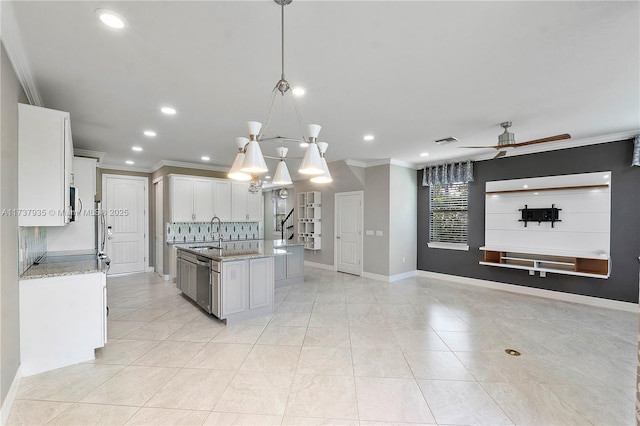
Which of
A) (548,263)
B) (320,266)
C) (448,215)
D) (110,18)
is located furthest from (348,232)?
(110,18)

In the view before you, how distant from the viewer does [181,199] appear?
20.4ft

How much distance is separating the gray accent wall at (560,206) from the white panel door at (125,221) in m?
7.09


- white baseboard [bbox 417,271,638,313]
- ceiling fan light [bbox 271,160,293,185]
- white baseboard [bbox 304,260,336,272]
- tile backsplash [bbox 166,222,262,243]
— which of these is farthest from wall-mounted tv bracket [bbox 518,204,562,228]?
tile backsplash [bbox 166,222,262,243]

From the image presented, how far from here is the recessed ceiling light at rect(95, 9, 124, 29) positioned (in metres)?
1.75

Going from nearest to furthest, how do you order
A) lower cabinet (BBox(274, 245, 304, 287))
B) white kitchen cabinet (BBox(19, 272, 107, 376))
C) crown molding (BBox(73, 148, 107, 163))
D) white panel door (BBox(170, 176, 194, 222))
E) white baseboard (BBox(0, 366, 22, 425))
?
white baseboard (BBox(0, 366, 22, 425)), white kitchen cabinet (BBox(19, 272, 107, 376)), crown molding (BBox(73, 148, 107, 163)), lower cabinet (BBox(274, 245, 304, 287)), white panel door (BBox(170, 176, 194, 222))

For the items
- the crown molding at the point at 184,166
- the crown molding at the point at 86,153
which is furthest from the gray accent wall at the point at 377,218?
the crown molding at the point at 86,153

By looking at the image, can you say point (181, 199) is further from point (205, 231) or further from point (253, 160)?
point (253, 160)

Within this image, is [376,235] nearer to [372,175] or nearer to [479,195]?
[372,175]

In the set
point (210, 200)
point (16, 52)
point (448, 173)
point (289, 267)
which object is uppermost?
point (16, 52)

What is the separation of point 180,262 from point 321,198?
3880 mm

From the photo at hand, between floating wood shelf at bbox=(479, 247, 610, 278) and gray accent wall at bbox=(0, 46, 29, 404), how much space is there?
6390 millimetres

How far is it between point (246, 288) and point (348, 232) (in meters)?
3.63

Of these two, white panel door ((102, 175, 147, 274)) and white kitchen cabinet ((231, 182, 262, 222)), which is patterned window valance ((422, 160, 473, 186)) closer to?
white kitchen cabinet ((231, 182, 262, 222))

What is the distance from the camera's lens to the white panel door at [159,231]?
257 inches
